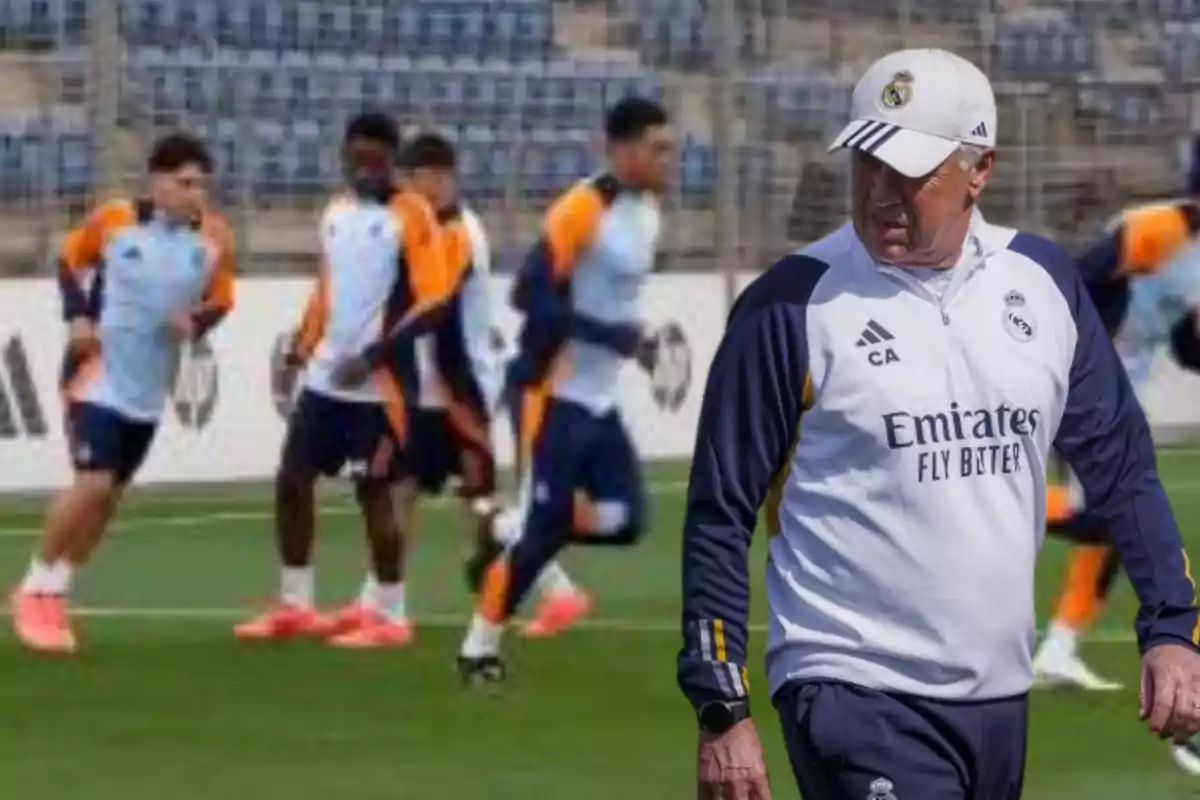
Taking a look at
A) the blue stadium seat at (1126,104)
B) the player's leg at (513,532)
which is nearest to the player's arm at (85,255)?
the player's leg at (513,532)

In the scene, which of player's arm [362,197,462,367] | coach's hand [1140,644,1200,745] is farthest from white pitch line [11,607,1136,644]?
coach's hand [1140,644,1200,745]

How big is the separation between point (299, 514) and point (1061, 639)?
373 centimetres

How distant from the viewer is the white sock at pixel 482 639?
11.7 m

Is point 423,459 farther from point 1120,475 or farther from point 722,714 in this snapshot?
point 722,714

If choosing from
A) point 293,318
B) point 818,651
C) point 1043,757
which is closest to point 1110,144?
point 293,318

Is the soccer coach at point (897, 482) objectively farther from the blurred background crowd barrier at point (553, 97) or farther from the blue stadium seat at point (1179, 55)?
the blue stadium seat at point (1179, 55)

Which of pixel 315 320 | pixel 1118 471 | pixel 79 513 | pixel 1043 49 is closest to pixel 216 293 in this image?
pixel 315 320

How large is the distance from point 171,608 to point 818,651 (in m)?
9.83

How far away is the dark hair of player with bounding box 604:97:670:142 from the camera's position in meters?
11.7

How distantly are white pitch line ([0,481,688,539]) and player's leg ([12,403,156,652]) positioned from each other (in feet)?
15.5

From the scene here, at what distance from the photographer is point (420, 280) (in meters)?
14.0

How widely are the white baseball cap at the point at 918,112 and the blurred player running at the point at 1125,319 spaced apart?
17.6 ft

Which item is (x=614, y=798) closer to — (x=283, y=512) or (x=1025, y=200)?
(x=283, y=512)

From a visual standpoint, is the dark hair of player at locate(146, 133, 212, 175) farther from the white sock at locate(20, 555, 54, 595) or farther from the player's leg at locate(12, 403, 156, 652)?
the white sock at locate(20, 555, 54, 595)
